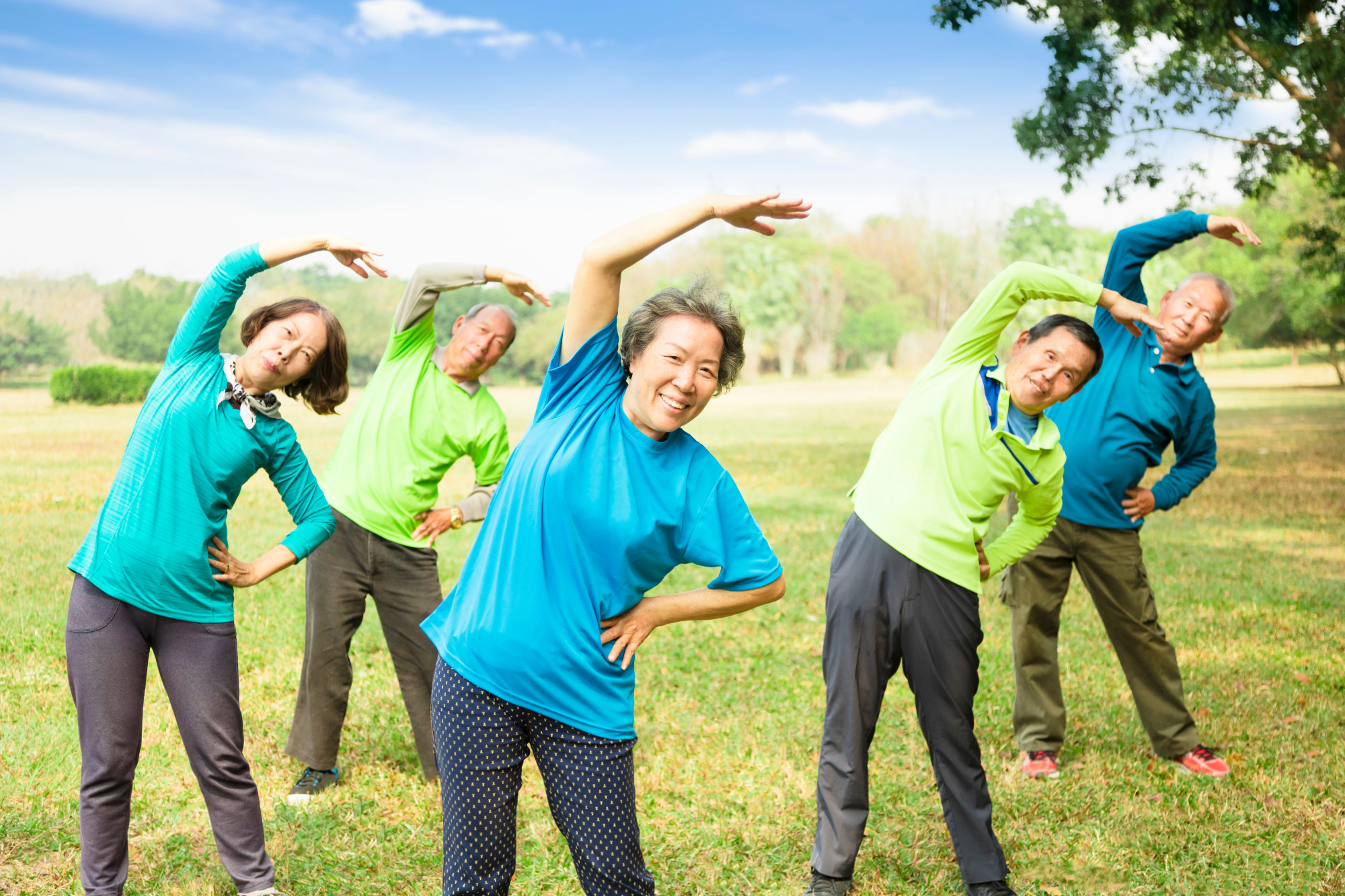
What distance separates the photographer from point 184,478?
3268 millimetres

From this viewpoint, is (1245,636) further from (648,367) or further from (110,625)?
(110,625)

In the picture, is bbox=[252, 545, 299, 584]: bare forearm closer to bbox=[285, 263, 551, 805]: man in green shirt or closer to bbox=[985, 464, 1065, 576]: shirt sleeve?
bbox=[285, 263, 551, 805]: man in green shirt

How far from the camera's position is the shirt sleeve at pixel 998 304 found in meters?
3.71

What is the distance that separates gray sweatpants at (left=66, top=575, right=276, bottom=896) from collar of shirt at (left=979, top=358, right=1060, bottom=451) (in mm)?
2731

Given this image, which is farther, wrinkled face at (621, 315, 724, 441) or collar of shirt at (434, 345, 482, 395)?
collar of shirt at (434, 345, 482, 395)

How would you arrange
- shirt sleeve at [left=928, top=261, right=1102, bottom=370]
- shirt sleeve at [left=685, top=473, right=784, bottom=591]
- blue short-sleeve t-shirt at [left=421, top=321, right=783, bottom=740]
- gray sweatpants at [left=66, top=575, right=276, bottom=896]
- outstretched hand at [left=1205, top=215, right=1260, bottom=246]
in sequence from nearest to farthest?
blue short-sleeve t-shirt at [left=421, top=321, right=783, bottom=740]
shirt sleeve at [left=685, top=473, right=784, bottom=591]
gray sweatpants at [left=66, top=575, right=276, bottom=896]
shirt sleeve at [left=928, top=261, right=1102, bottom=370]
outstretched hand at [left=1205, top=215, right=1260, bottom=246]

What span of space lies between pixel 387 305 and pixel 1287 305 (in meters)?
38.4

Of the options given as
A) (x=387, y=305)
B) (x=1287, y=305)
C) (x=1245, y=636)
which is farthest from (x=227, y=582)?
(x=1287, y=305)

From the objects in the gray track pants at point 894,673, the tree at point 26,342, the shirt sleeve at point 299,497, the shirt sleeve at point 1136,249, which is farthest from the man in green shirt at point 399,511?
the tree at point 26,342

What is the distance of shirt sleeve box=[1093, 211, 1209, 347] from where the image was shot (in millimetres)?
4648

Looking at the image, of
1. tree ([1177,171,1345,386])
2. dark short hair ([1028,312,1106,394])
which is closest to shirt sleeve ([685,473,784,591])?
dark short hair ([1028,312,1106,394])

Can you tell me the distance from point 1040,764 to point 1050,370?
7.67ft

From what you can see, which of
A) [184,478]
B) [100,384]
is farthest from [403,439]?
[100,384]

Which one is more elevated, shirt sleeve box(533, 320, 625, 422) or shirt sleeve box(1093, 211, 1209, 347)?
shirt sleeve box(1093, 211, 1209, 347)
